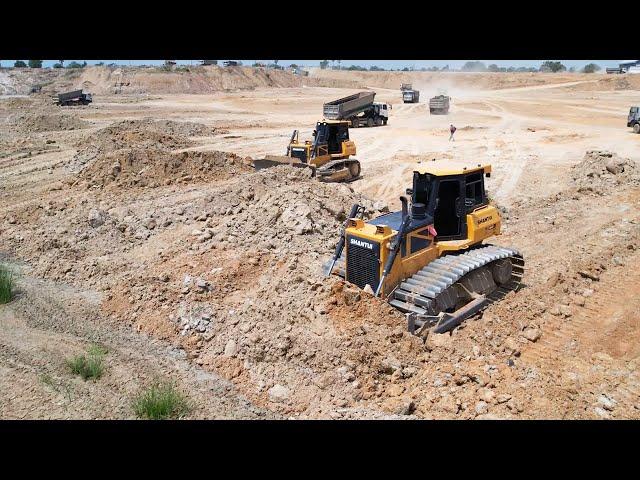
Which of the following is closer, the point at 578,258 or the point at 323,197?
the point at 578,258

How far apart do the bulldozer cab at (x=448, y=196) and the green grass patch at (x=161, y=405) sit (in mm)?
4865

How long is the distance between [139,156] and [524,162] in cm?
1523

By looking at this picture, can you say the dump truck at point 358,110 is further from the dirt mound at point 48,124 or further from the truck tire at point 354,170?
the dirt mound at point 48,124

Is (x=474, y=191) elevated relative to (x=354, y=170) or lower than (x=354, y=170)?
elevated

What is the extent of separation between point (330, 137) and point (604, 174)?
931cm

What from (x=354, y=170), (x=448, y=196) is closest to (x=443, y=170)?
(x=448, y=196)

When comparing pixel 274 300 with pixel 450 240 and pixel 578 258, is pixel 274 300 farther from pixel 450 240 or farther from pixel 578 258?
pixel 578 258

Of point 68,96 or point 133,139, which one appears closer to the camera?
point 133,139

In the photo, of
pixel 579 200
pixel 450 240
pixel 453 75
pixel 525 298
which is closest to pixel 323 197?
pixel 450 240

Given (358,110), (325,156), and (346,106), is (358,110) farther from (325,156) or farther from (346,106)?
(325,156)

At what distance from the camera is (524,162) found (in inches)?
860

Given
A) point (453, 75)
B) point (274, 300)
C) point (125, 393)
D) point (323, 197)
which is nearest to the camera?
point (125, 393)

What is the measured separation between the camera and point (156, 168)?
18.1 m

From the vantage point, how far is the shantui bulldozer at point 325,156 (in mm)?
18531
